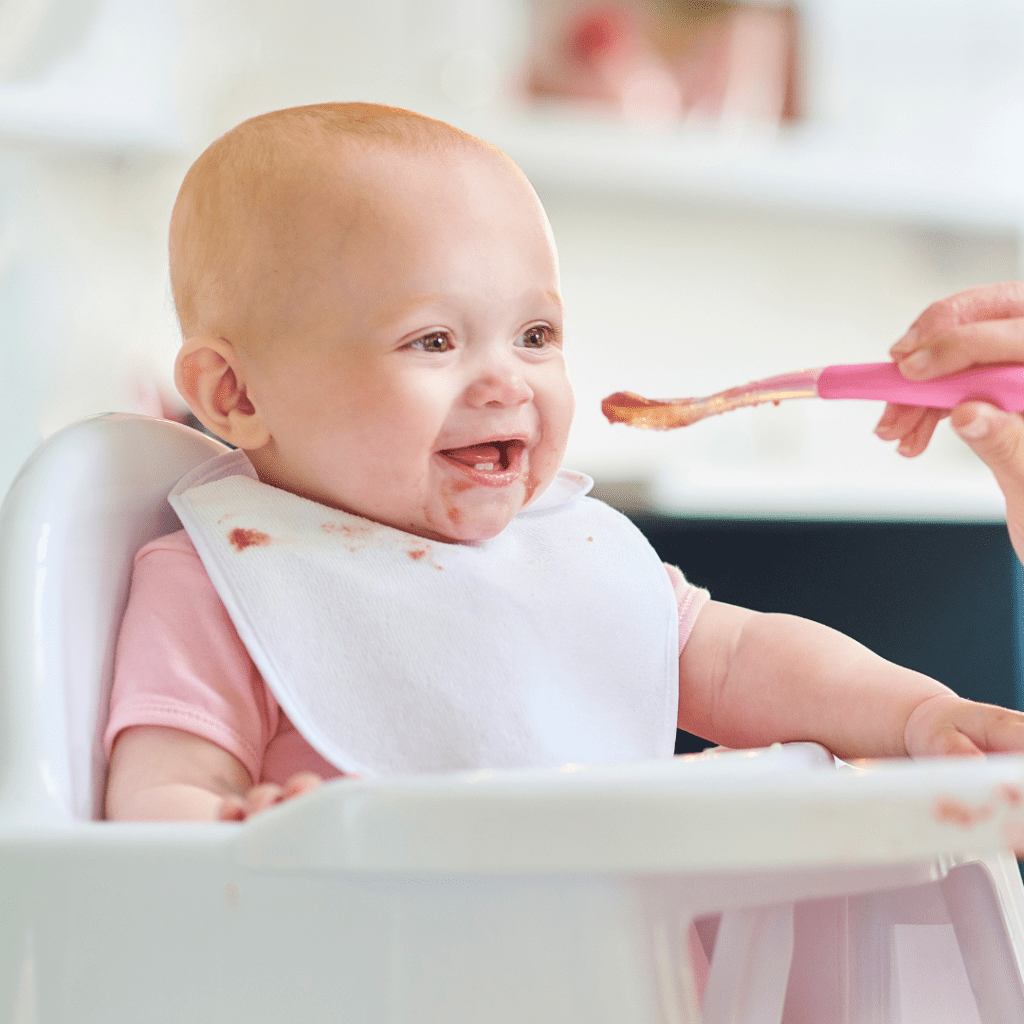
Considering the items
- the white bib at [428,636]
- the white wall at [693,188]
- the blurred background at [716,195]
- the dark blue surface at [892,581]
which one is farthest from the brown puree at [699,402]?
the dark blue surface at [892,581]

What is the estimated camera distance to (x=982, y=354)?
1.72 feet

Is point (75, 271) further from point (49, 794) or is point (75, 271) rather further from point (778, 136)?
point (778, 136)

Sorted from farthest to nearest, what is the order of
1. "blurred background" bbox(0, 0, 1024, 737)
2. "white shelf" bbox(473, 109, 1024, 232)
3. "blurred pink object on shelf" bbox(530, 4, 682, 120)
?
"blurred pink object on shelf" bbox(530, 4, 682, 120), "white shelf" bbox(473, 109, 1024, 232), "blurred background" bbox(0, 0, 1024, 737)

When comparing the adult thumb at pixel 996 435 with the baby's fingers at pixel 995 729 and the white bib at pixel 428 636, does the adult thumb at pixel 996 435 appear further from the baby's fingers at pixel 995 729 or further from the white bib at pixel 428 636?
the white bib at pixel 428 636

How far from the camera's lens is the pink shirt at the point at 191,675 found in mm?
529

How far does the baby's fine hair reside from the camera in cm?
61

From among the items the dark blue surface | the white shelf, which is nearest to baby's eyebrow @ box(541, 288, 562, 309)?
the dark blue surface

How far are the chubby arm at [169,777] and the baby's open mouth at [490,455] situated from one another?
186 mm

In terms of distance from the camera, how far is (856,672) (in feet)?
2.03

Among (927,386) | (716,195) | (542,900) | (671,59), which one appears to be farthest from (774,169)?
(542,900)

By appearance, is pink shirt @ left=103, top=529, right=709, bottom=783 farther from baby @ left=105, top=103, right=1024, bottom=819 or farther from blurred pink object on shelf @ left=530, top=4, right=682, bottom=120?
blurred pink object on shelf @ left=530, top=4, right=682, bottom=120

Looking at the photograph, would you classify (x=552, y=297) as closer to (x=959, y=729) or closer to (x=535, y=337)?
(x=535, y=337)

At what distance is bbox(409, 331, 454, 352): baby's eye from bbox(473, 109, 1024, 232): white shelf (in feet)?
5.05

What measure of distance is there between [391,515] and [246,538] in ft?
0.26
